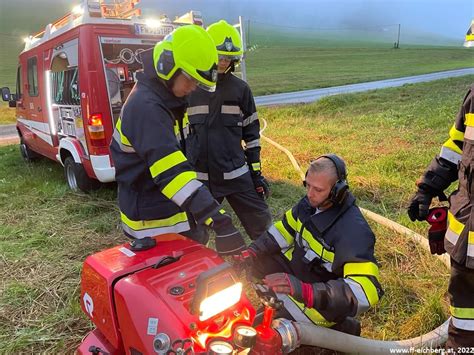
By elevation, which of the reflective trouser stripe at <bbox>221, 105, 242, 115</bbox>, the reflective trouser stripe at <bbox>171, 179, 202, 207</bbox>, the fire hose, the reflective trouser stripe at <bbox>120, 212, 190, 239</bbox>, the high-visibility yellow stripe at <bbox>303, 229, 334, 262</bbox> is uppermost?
the reflective trouser stripe at <bbox>221, 105, 242, 115</bbox>

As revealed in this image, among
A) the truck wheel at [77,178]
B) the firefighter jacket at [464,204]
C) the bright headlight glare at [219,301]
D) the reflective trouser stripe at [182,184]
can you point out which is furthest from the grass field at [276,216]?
the reflective trouser stripe at [182,184]

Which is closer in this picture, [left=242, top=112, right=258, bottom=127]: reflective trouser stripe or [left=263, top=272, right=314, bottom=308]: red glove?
[left=263, top=272, right=314, bottom=308]: red glove

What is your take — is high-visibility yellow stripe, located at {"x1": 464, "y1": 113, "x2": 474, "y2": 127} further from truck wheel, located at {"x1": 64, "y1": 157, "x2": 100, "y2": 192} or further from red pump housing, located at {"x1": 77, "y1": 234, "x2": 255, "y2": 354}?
truck wheel, located at {"x1": 64, "y1": 157, "x2": 100, "y2": 192}

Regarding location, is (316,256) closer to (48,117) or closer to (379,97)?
(48,117)

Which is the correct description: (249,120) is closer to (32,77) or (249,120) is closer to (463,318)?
(463,318)

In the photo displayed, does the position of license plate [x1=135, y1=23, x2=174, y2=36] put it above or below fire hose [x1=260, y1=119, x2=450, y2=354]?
above

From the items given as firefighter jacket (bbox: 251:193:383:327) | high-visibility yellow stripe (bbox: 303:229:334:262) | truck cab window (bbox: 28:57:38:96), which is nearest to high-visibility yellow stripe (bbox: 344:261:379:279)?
firefighter jacket (bbox: 251:193:383:327)

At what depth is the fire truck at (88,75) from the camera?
464cm

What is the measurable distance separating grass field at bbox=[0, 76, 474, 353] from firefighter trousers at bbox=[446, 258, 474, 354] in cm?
53

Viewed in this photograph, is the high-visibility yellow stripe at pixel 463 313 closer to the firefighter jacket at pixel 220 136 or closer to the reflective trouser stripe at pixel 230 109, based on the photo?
the firefighter jacket at pixel 220 136

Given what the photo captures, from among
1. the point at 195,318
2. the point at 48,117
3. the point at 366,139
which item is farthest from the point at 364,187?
the point at 48,117

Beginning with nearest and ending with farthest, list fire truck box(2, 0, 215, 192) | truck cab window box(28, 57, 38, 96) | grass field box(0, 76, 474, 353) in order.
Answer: grass field box(0, 76, 474, 353), fire truck box(2, 0, 215, 192), truck cab window box(28, 57, 38, 96)

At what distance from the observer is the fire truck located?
4.64 metres

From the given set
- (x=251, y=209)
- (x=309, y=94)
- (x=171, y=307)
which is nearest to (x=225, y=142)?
(x=251, y=209)
